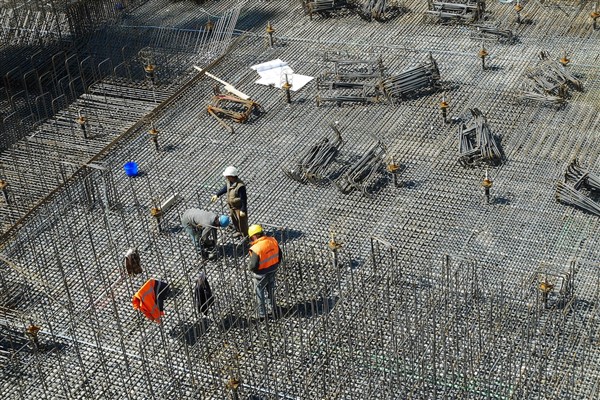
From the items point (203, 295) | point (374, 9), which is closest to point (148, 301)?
point (203, 295)

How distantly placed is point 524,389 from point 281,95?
32.1ft

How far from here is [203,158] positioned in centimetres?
2002

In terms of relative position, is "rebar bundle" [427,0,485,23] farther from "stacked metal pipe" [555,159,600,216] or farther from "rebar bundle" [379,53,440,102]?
"stacked metal pipe" [555,159,600,216]

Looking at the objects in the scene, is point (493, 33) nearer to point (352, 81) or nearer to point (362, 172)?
point (352, 81)

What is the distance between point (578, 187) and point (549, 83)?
3.81 metres

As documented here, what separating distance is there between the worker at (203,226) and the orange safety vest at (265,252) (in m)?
1.50

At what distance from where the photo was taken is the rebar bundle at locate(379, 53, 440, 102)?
834 inches

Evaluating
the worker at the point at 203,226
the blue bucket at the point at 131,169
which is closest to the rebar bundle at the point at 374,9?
the blue bucket at the point at 131,169

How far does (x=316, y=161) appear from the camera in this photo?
19.1 metres

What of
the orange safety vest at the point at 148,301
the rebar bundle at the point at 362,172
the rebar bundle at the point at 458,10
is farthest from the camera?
the rebar bundle at the point at 458,10

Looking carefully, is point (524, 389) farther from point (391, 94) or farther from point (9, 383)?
point (391, 94)

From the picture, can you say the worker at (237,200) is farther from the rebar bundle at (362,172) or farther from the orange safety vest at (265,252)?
the rebar bundle at (362,172)

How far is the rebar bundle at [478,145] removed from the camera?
19.0m

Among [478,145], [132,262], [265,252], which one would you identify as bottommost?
[478,145]
